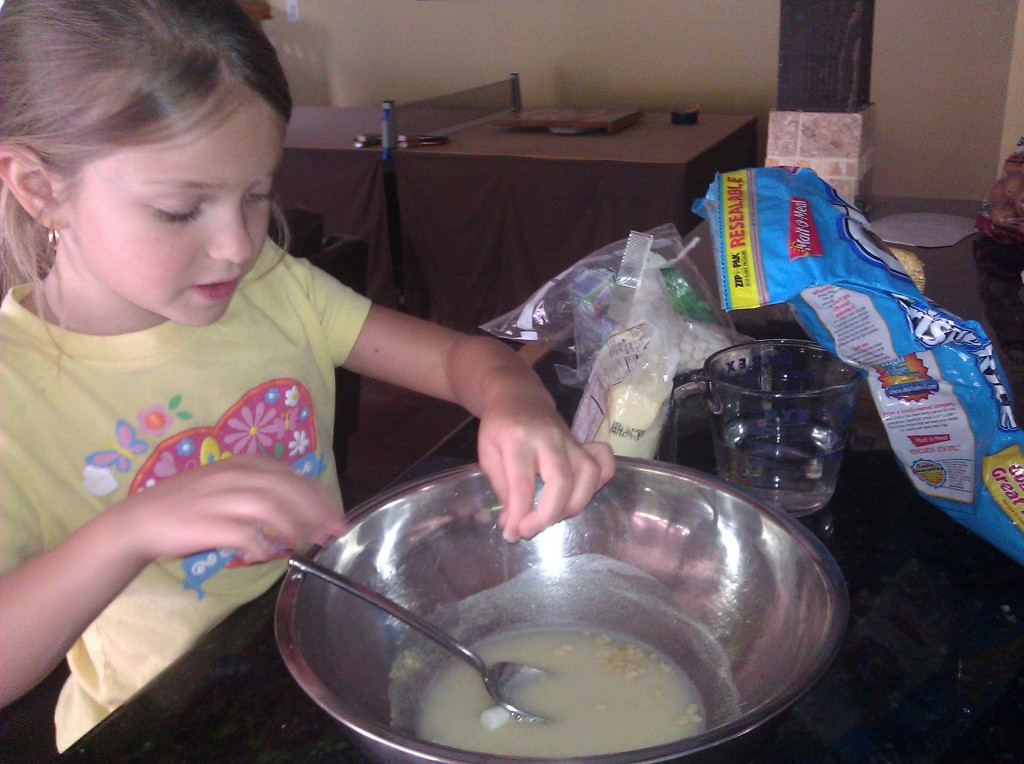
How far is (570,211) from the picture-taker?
2969mm

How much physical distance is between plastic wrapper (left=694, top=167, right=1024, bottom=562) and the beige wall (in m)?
2.85

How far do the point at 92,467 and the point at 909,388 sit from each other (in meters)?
0.76

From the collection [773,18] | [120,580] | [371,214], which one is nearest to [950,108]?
[773,18]

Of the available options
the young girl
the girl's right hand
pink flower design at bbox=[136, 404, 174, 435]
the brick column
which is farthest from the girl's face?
the brick column

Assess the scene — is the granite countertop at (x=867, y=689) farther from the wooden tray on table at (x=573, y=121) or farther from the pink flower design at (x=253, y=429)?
the wooden tray on table at (x=573, y=121)

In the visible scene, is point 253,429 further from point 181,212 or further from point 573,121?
point 573,121

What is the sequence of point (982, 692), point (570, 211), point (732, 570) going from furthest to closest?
point (570, 211) → point (732, 570) → point (982, 692)

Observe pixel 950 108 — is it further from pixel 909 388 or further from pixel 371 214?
pixel 909 388

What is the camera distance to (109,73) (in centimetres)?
75

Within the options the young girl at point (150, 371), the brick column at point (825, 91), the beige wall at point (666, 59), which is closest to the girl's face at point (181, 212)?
the young girl at point (150, 371)

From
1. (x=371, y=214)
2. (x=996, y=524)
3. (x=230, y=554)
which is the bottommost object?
(x=371, y=214)

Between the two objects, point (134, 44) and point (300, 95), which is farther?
point (300, 95)

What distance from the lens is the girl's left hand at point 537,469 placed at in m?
0.67

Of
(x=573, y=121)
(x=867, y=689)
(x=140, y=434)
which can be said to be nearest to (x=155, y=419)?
(x=140, y=434)
